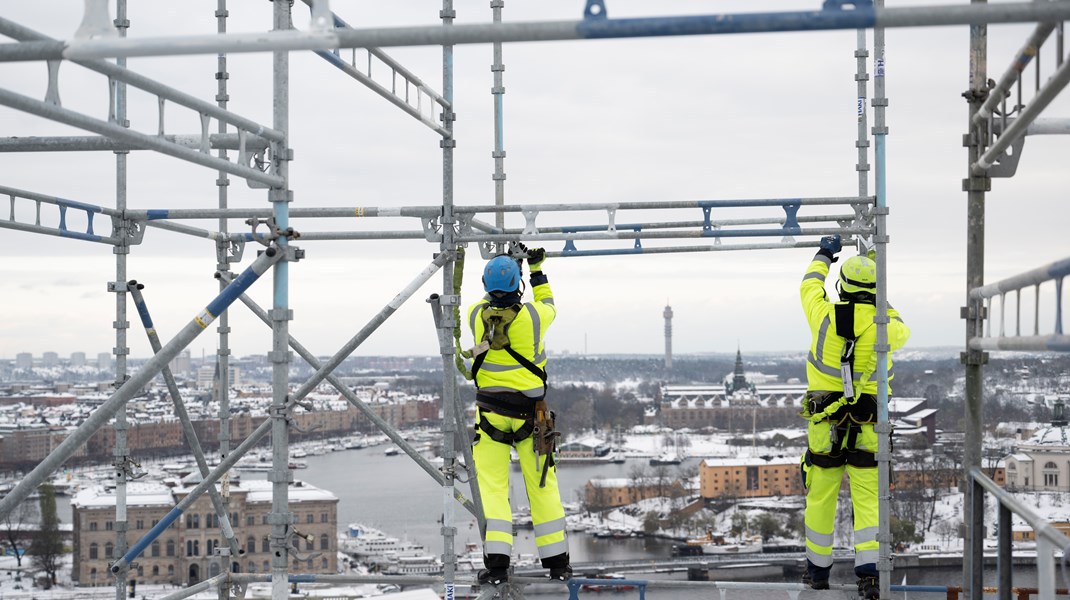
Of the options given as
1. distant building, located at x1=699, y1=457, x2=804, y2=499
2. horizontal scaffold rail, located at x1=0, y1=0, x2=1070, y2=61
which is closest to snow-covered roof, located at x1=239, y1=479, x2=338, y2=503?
distant building, located at x1=699, y1=457, x2=804, y2=499

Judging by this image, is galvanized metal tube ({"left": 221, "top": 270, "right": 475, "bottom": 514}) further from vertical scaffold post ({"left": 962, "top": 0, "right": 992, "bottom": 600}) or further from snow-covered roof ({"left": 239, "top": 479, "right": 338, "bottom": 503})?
snow-covered roof ({"left": 239, "top": 479, "right": 338, "bottom": 503})

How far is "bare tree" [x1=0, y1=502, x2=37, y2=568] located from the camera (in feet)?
150

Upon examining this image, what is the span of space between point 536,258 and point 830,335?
1.78 m

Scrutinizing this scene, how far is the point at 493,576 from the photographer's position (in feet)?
20.1

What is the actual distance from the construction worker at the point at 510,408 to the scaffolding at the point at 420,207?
52 centimetres

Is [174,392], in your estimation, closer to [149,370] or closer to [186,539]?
[149,370]

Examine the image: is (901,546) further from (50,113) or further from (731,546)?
(50,113)

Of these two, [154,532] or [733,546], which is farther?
[733,546]

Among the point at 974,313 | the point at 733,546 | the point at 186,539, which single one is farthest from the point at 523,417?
the point at 733,546

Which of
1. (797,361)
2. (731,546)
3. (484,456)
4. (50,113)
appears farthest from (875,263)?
(797,361)

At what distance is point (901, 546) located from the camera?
4181 cm

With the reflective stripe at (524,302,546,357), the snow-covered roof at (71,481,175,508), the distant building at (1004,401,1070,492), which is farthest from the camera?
the snow-covered roof at (71,481,175,508)

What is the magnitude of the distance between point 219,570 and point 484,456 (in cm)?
283

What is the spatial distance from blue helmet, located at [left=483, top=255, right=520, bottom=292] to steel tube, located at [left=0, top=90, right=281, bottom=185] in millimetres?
→ 1901
